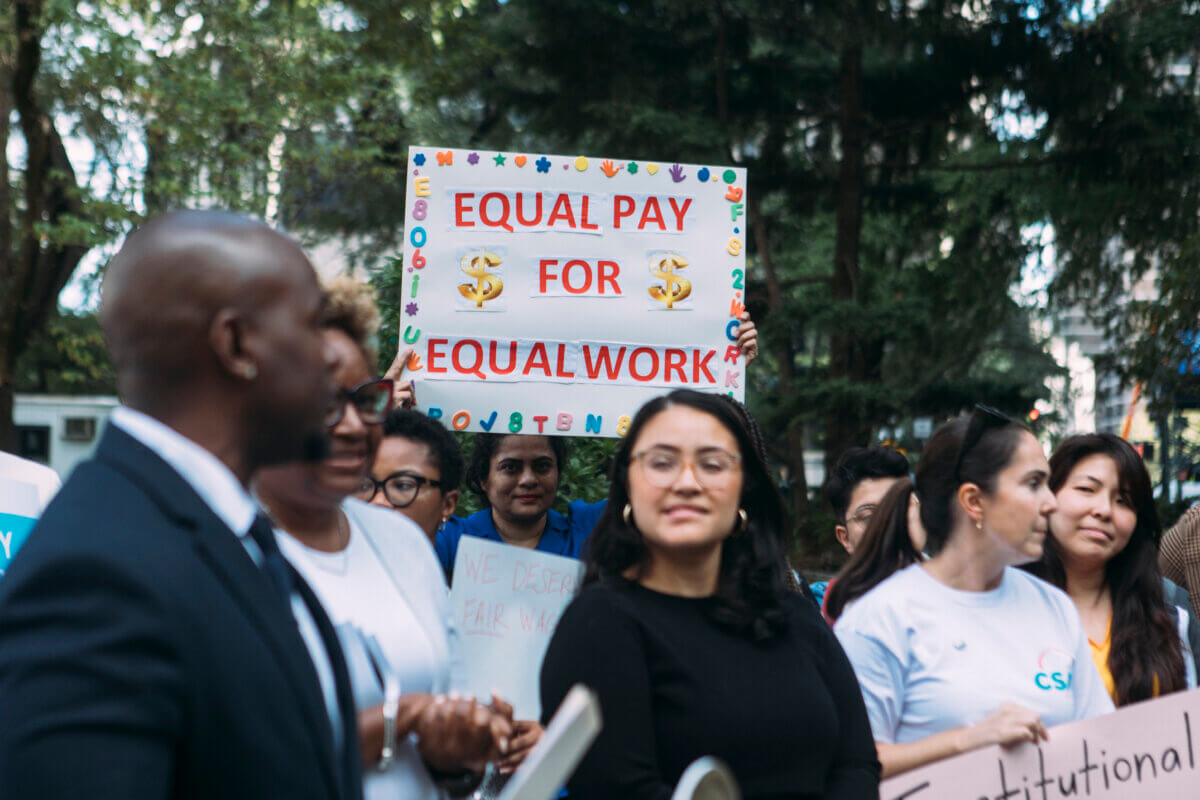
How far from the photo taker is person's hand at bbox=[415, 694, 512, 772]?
1861 millimetres

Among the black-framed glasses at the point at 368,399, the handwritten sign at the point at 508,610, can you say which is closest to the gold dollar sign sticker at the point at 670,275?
the handwritten sign at the point at 508,610

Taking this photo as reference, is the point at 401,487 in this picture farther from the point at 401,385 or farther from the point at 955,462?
the point at 955,462

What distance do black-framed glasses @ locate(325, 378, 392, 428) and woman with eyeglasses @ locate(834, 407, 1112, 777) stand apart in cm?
162

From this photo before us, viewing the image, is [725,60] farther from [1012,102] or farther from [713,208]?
[713,208]

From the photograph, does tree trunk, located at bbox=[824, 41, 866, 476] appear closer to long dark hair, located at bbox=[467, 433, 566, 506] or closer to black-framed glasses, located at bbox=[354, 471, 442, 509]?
long dark hair, located at bbox=[467, 433, 566, 506]

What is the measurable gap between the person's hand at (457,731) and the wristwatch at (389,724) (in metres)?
0.04

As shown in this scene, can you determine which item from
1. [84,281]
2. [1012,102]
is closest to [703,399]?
[1012,102]

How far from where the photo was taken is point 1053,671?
10.2 ft

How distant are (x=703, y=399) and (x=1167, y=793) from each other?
180cm

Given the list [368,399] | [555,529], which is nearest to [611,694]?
[368,399]

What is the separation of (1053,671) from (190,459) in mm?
2437

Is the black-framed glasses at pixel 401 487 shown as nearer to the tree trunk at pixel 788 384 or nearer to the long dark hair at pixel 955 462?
the long dark hair at pixel 955 462

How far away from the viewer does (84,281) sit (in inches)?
709

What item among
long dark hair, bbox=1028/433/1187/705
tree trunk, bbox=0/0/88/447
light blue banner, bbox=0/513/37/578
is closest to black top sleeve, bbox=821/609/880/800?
long dark hair, bbox=1028/433/1187/705
